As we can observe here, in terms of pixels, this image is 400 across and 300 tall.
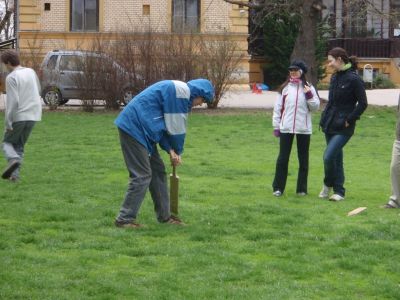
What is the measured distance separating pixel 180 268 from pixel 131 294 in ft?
2.98

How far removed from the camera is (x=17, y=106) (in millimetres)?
12852

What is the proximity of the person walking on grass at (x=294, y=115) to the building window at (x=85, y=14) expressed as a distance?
29.7 meters

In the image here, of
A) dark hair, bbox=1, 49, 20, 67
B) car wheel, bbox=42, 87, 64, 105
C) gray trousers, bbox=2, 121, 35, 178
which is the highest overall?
dark hair, bbox=1, 49, 20, 67

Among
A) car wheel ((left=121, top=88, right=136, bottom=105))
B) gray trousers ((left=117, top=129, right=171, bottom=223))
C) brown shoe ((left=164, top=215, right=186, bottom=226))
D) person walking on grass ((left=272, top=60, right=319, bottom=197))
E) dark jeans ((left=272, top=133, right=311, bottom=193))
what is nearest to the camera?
gray trousers ((left=117, top=129, right=171, bottom=223))

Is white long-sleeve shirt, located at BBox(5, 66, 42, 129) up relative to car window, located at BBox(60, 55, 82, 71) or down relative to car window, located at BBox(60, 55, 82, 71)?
down

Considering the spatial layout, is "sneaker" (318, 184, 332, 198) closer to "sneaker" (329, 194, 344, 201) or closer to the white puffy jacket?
"sneaker" (329, 194, 344, 201)

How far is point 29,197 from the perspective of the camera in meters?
11.8

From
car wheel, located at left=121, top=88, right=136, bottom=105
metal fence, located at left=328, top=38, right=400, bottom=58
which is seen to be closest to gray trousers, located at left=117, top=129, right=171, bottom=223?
car wheel, located at left=121, top=88, right=136, bottom=105

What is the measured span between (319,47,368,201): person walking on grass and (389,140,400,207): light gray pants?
684 mm

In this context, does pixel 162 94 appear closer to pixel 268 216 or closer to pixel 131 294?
pixel 268 216

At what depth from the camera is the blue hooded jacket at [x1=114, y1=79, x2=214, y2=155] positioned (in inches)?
365

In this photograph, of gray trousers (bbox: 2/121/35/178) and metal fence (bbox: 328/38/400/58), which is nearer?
gray trousers (bbox: 2/121/35/178)

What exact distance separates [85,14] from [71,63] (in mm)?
15540

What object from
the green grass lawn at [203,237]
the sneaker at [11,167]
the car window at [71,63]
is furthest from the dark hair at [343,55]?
the car window at [71,63]
